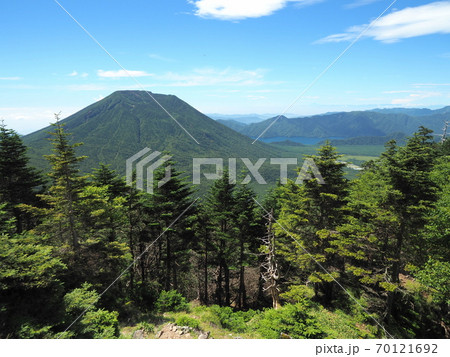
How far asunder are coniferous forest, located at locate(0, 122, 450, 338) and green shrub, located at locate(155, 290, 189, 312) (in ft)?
0.23

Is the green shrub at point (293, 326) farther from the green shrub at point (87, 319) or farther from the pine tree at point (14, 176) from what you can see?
the pine tree at point (14, 176)

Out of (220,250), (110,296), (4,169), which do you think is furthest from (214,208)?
(4,169)

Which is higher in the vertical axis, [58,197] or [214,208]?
[58,197]

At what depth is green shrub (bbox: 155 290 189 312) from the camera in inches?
635

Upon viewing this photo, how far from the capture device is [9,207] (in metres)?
18.0

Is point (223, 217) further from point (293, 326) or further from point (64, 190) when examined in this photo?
point (64, 190)

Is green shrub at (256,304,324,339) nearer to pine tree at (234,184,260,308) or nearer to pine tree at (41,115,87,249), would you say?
pine tree at (234,184,260,308)

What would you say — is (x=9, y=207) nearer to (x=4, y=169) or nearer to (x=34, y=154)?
(x=4, y=169)

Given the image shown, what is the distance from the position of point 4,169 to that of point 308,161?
76.3 ft

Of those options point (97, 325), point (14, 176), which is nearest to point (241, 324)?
point (97, 325)

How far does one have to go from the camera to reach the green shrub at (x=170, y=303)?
16.1 meters

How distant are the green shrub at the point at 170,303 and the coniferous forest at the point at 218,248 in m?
0.07

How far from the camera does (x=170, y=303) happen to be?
1633cm
